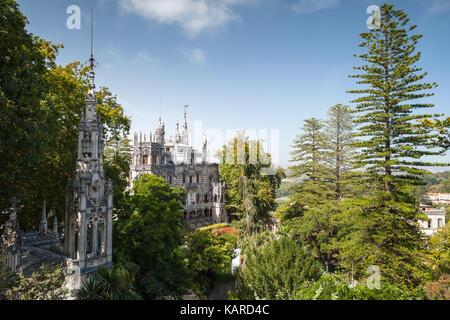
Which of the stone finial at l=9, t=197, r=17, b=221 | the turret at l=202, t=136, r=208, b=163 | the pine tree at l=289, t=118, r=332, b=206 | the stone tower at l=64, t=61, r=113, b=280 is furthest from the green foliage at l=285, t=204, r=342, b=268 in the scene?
the turret at l=202, t=136, r=208, b=163

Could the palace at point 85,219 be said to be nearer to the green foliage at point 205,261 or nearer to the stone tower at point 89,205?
the stone tower at point 89,205

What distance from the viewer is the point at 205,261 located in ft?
54.6

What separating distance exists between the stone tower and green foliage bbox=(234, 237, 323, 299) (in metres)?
5.87

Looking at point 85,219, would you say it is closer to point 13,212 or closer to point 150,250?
point 13,212

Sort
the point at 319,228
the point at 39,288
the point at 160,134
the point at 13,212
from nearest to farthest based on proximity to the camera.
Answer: the point at 39,288
the point at 13,212
the point at 319,228
the point at 160,134

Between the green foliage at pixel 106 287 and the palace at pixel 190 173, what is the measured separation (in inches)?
901

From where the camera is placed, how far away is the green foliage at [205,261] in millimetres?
16688

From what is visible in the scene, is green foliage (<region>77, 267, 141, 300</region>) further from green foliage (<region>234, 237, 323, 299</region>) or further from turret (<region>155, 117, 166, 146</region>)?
turret (<region>155, 117, 166, 146</region>)

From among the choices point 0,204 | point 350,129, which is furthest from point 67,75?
point 350,129

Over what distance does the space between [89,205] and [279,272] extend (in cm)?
780

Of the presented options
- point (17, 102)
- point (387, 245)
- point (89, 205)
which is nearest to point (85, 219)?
point (89, 205)

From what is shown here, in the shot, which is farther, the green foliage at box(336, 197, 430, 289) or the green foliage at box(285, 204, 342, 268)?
the green foliage at box(285, 204, 342, 268)

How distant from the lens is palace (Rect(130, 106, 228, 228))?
31312 mm
